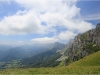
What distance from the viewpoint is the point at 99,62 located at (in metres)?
53.7

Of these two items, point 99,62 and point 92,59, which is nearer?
point 99,62

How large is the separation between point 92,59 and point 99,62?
3754 mm

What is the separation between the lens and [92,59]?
57188 mm
